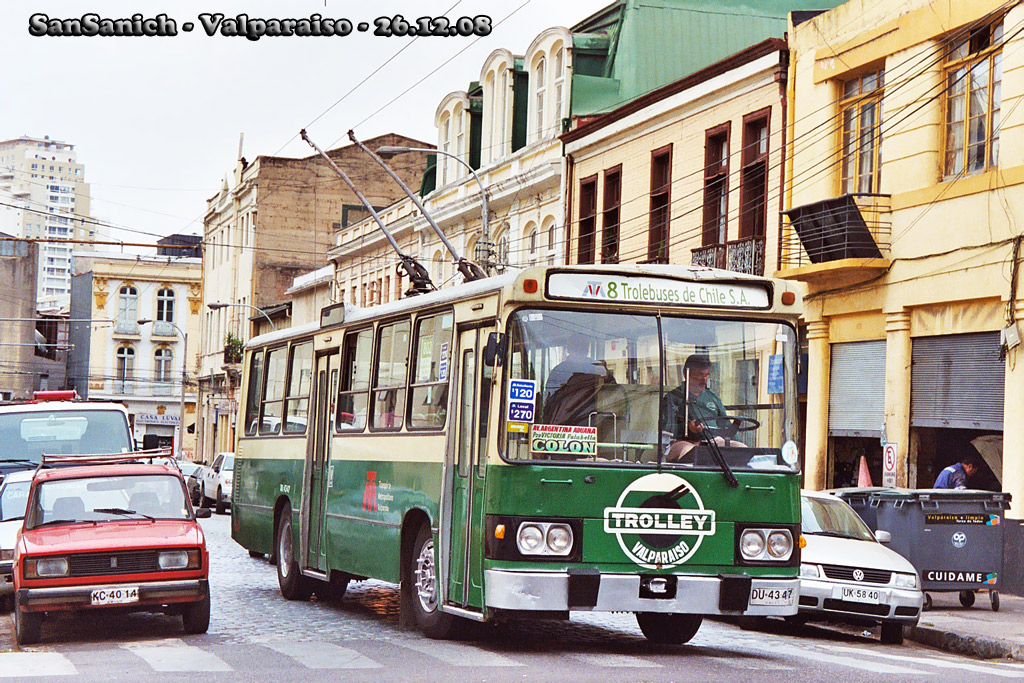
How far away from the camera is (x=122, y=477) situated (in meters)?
14.8

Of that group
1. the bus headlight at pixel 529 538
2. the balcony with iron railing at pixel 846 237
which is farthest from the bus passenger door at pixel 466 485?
the balcony with iron railing at pixel 846 237

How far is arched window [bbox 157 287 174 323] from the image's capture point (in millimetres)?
92250

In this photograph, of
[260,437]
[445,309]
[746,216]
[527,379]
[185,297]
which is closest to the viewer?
[527,379]

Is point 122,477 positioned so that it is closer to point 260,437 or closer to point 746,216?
point 260,437

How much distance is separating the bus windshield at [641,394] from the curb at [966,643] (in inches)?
155

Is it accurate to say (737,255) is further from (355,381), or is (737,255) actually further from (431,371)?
(431,371)

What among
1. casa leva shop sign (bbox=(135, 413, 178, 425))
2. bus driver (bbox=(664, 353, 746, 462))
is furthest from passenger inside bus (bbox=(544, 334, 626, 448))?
casa leva shop sign (bbox=(135, 413, 178, 425))

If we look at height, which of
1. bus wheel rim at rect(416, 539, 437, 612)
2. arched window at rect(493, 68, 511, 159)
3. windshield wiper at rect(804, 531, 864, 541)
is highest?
arched window at rect(493, 68, 511, 159)

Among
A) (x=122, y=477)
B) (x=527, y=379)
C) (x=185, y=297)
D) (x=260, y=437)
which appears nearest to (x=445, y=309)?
(x=527, y=379)

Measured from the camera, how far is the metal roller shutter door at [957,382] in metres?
21.7

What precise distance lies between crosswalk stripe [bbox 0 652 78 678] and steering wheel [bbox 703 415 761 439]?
16.2 ft

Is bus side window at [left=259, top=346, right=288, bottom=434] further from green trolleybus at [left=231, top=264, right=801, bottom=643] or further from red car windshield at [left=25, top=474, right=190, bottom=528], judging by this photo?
green trolleybus at [left=231, top=264, right=801, bottom=643]

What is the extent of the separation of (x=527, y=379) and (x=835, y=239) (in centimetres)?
1359

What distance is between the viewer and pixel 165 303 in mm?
92438
